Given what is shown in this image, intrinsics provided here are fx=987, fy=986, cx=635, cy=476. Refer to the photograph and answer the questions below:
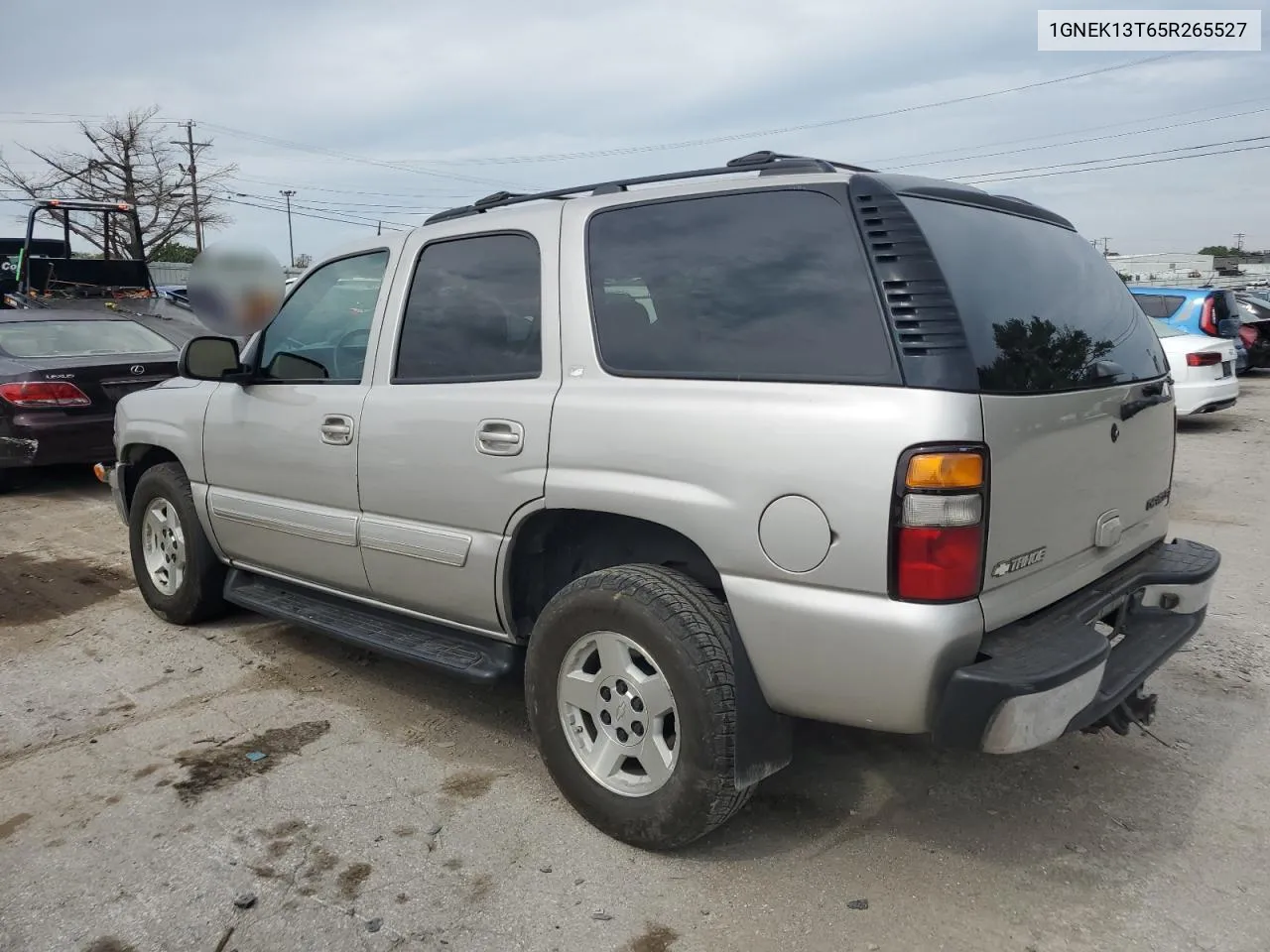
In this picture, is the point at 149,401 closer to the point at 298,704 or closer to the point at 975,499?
the point at 298,704

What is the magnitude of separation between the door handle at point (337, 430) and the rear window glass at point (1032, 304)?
2180 mm

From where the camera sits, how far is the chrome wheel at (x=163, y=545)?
Answer: 15.9ft

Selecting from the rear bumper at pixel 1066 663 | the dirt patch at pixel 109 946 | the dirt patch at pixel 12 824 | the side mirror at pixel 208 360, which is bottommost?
the dirt patch at pixel 109 946

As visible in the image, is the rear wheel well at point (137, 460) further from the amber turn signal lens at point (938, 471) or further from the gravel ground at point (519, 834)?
the amber turn signal lens at point (938, 471)

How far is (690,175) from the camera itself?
10.1 ft

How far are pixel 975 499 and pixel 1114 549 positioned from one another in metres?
0.95

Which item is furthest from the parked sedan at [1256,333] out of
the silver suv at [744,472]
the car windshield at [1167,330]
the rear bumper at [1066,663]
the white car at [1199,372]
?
the rear bumper at [1066,663]

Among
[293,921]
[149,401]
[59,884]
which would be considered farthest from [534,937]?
[149,401]

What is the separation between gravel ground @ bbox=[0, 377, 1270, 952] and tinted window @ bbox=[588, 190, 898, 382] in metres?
1.43

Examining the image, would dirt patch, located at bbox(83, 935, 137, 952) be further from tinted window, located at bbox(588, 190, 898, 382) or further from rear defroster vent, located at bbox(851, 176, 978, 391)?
rear defroster vent, located at bbox(851, 176, 978, 391)

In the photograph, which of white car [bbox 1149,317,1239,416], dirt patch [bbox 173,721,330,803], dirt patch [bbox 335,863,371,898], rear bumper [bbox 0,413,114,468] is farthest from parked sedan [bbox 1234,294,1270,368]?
dirt patch [bbox 335,863,371,898]

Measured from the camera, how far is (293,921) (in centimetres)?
262

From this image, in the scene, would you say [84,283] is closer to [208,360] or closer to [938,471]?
[208,360]

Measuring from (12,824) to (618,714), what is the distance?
6.53 ft
